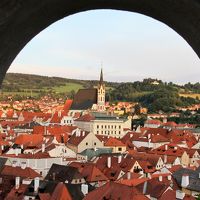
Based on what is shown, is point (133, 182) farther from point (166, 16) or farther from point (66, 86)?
point (66, 86)

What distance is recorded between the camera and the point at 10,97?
122125mm

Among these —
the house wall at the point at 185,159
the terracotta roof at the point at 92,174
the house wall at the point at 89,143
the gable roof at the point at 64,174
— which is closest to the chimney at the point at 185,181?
the terracotta roof at the point at 92,174

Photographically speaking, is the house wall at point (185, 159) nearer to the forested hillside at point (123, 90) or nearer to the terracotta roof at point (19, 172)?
the terracotta roof at point (19, 172)

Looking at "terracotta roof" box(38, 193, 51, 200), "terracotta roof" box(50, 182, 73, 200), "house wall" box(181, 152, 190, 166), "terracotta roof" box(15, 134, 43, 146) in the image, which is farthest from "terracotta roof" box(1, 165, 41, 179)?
"house wall" box(181, 152, 190, 166)

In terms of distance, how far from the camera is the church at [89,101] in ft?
250

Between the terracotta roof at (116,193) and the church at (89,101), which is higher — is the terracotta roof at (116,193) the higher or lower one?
the lower one

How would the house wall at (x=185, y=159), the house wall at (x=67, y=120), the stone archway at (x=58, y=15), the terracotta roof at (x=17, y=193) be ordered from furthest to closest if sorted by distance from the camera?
1. the house wall at (x=67, y=120)
2. the house wall at (x=185, y=159)
3. the terracotta roof at (x=17, y=193)
4. the stone archway at (x=58, y=15)

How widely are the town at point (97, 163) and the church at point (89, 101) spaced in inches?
130

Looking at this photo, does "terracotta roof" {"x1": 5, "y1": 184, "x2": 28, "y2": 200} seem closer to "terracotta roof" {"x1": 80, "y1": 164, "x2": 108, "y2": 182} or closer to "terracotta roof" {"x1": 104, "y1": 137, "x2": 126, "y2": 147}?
"terracotta roof" {"x1": 80, "y1": 164, "x2": 108, "y2": 182}

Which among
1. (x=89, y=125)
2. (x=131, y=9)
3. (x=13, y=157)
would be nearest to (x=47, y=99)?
(x=89, y=125)

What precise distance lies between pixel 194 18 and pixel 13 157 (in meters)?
34.0

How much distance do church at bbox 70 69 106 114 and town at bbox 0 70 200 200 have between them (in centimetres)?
331

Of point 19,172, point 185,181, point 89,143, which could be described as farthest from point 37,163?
point 185,181

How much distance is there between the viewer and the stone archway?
2043mm
